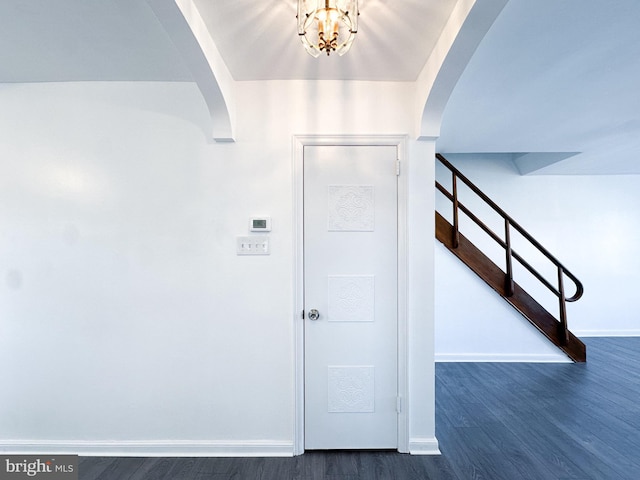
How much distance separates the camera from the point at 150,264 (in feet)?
6.90

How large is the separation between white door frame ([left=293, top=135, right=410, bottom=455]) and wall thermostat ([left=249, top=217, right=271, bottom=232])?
173 millimetres

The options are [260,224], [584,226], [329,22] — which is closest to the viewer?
[329,22]

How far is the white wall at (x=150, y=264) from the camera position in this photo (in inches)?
82.1

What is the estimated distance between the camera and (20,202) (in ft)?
6.97

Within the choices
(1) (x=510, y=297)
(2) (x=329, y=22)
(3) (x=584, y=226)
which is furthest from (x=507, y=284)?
(2) (x=329, y=22)

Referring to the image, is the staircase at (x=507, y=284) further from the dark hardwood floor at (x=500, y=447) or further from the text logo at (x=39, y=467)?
the text logo at (x=39, y=467)

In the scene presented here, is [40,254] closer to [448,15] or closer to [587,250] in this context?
[448,15]

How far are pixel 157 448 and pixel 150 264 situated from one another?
1.20 metres

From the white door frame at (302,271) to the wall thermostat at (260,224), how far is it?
6.8 inches

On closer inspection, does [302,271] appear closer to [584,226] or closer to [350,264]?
[350,264]

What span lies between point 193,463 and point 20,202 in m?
2.05

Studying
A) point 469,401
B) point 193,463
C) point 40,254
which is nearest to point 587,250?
point 469,401

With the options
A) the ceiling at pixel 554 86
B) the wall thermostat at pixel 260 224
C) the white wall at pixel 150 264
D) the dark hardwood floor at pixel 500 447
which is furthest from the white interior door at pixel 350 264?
the ceiling at pixel 554 86

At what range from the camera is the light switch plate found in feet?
6.87
